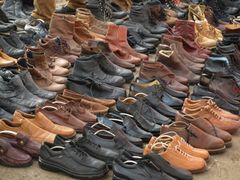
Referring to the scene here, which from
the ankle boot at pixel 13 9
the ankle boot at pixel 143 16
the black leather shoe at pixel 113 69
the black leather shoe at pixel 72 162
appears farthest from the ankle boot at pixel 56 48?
the black leather shoe at pixel 72 162

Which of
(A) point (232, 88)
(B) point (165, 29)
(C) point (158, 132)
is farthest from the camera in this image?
(B) point (165, 29)

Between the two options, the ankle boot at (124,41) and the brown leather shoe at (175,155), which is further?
the ankle boot at (124,41)

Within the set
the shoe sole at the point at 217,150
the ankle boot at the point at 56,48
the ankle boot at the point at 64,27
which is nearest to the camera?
the shoe sole at the point at 217,150

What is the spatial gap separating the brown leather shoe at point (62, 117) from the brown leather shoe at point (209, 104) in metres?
0.75

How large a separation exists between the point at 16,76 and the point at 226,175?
1506 mm

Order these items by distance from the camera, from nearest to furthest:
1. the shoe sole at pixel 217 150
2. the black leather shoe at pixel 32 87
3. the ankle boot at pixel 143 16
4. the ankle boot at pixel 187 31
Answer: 1. the shoe sole at pixel 217 150
2. the black leather shoe at pixel 32 87
3. the ankle boot at pixel 187 31
4. the ankle boot at pixel 143 16

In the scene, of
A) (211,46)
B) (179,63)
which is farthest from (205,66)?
(211,46)

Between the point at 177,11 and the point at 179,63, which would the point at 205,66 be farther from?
the point at 177,11

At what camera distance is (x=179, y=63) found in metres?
4.22

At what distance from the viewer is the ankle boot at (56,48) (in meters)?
4.14

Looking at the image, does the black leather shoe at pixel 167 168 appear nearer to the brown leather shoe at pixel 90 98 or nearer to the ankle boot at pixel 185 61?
the brown leather shoe at pixel 90 98

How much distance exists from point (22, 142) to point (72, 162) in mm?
312

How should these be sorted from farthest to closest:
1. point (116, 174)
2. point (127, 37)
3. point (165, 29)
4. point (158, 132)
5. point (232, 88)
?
point (165, 29), point (127, 37), point (232, 88), point (158, 132), point (116, 174)

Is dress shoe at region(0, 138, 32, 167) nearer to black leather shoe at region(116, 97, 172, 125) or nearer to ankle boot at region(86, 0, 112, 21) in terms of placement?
black leather shoe at region(116, 97, 172, 125)
